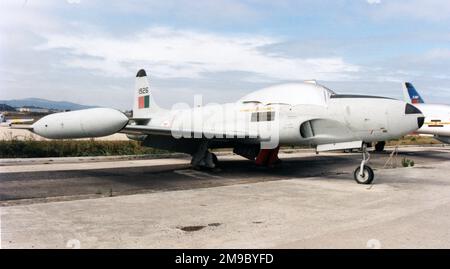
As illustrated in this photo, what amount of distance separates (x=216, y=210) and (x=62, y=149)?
12.1 meters

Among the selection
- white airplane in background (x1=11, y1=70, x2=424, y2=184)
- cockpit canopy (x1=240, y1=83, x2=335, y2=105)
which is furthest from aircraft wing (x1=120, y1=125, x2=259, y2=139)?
cockpit canopy (x1=240, y1=83, x2=335, y2=105)

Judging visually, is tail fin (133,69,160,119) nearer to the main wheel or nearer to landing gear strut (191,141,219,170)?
landing gear strut (191,141,219,170)

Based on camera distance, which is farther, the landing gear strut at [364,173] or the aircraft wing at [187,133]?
the aircraft wing at [187,133]

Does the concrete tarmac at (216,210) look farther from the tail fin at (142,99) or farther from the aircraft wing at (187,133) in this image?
the tail fin at (142,99)

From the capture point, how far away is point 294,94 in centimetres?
1120

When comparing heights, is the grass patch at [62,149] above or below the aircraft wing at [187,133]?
below

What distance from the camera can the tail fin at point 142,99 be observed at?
16.9 m

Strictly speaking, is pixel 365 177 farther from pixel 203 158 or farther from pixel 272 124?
pixel 203 158

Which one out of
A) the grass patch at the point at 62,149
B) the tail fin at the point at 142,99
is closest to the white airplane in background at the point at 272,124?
the tail fin at the point at 142,99

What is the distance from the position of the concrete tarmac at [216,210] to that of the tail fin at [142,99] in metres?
5.14

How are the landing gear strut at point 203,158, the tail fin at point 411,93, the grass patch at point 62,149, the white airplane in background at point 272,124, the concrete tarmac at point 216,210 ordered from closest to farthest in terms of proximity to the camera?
1. the concrete tarmac at point 216,210
2. the white airplane in background at point 272,124
3. the landing gear strut at point 203,158
4. the grass patch at point 62,149
5. the tail fin at point 411,93
